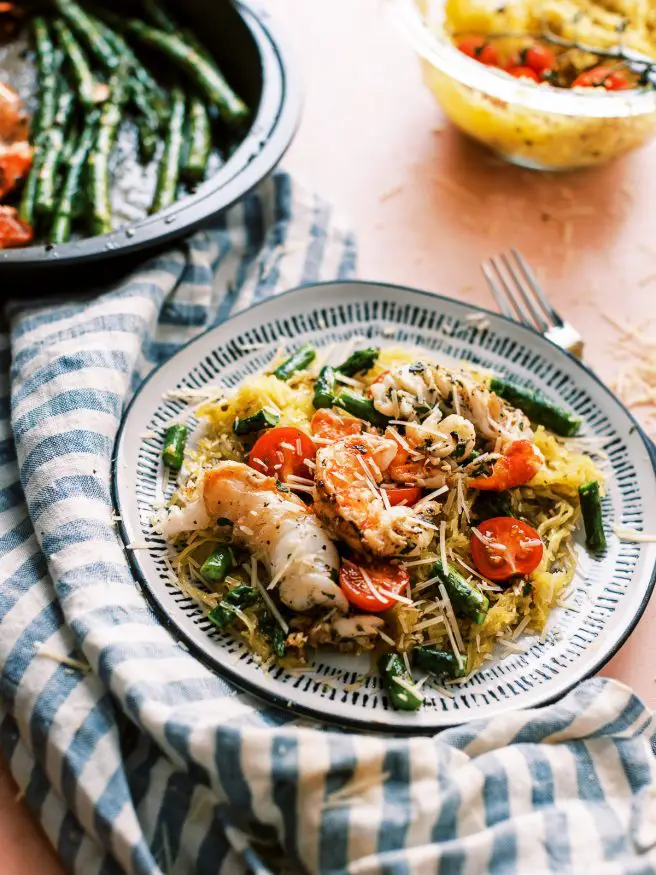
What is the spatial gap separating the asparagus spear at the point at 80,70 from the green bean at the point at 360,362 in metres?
2.20

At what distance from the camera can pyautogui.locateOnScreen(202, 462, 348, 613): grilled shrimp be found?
3139mm

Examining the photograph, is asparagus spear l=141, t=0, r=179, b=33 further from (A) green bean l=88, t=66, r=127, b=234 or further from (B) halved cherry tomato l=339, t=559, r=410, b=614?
(B) halved cherry tomato l=339, t=559, r=410, b=614

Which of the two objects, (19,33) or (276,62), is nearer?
Answer: (276,62)

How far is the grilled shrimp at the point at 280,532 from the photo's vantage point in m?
3.14

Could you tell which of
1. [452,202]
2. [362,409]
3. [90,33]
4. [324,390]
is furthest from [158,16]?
[362,409]

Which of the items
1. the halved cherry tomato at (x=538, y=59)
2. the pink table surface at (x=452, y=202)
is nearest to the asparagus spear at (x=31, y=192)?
the pink table surface at (x=452, y=202)

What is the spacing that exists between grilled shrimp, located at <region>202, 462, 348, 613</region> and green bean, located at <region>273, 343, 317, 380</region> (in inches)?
25.3

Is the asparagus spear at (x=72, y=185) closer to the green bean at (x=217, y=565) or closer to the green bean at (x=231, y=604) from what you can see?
the green bean at (x=217, y=565)

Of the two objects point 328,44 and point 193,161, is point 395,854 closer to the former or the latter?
point 193,161

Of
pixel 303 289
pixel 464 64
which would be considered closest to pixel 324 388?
pixel 303 289

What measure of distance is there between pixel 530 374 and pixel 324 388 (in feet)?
3.11

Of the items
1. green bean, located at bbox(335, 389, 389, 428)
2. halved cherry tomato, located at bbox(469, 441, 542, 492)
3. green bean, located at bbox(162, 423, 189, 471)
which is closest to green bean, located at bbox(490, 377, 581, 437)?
halved cherry tomato, located at bbox(469, 441, 542, 492)

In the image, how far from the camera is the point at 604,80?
482 cm

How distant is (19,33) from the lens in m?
5.45
